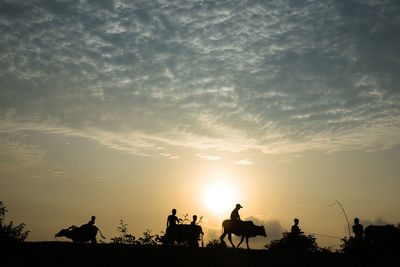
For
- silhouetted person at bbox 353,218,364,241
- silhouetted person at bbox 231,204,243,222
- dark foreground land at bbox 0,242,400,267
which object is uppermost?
silhouetted person at bbox 231,204,243,222

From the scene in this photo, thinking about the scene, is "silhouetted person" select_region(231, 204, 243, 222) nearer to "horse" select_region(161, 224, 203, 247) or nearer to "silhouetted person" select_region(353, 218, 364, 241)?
"horse" select_region(161, 224, 203, 247)

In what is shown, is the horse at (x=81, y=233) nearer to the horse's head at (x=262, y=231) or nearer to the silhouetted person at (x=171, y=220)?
the silhouetted person at (x=171, y=220)

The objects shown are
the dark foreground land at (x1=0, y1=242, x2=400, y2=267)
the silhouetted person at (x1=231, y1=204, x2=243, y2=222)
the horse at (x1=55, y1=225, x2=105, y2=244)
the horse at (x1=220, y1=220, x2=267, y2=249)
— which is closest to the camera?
the dark foreground land at (x1=0, y1=242, x2=400, y2=267)

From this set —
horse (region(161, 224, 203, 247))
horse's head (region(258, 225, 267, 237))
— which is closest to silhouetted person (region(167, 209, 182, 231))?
horse (region(161, 224, 203, 247))

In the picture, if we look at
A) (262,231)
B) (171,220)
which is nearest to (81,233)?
(171,220)

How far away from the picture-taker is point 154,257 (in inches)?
680

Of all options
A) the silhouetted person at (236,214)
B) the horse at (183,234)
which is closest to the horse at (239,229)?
the silhouetted person at (236,214)

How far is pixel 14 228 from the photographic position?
36531 millimetres

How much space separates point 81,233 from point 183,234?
6.27m

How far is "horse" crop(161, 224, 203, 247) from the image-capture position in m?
22.9

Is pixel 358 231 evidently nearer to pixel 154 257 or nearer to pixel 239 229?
pixel 239 229

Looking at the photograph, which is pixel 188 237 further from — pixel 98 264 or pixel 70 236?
pixel 98 264

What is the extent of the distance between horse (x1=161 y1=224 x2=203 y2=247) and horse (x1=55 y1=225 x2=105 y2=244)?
4.39m

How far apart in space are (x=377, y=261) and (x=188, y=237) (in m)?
11.1
